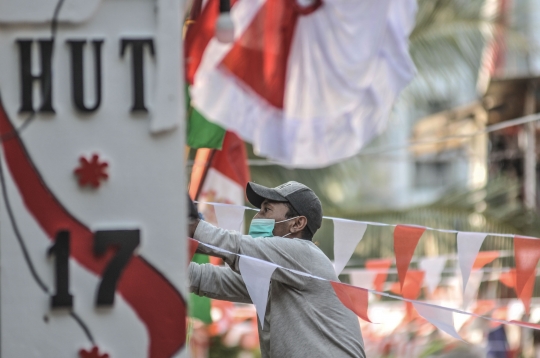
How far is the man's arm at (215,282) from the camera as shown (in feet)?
14.9

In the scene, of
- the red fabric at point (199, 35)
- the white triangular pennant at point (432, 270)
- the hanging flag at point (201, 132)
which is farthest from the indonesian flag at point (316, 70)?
the white triangular pennant at point (432, 270)

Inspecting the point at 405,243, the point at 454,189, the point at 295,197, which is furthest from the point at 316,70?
the point at 454,189

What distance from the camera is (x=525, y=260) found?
5.70 m

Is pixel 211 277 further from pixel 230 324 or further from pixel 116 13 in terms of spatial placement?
pixel 230 324

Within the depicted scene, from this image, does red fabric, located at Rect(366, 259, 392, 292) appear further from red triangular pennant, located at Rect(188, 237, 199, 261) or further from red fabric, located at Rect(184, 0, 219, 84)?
red triangular pennant, located at Rect(188, 237, 199, 261)

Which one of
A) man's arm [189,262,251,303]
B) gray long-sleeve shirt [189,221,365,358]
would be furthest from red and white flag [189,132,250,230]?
gray long-sleeve shirt [189,221,365,358]

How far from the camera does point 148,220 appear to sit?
8.85ft

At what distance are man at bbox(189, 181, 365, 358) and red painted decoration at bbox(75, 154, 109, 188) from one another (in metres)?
1.32

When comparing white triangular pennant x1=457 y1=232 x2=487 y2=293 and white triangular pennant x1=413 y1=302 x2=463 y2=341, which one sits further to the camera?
white triangular pennant x1=457 y1=232 x2=487 y2=293

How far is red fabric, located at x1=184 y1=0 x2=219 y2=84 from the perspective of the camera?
6.89 m

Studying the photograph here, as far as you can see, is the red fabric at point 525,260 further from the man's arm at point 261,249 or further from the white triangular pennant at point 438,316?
the man's arm at point 261,249

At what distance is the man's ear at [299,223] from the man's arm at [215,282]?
353 millimetres

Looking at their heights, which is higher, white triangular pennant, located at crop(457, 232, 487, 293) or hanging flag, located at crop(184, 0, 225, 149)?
hanging flag, located at crop(184, 0, 225, 149)

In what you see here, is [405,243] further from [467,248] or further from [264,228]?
[264,228]
